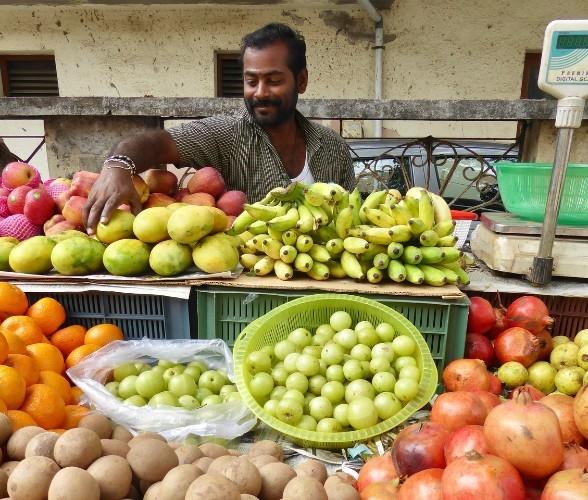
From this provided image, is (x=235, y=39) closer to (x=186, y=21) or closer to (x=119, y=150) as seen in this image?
(x=186, y=21)

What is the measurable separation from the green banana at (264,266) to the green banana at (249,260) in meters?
0.07

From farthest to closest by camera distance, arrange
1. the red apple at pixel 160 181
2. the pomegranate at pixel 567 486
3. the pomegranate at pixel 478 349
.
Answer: the red apple at pixel 160 181, the pomegranate at pixel 478 349, the pomegranate at pixel 567 486

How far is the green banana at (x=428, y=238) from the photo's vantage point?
1.90 meters

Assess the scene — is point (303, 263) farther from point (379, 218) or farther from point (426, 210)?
point (426, 210)

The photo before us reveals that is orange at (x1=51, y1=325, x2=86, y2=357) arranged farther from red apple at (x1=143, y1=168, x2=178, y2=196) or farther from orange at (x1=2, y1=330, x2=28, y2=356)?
red apple at (x1=143, y1=168, x2=178, y2=196)

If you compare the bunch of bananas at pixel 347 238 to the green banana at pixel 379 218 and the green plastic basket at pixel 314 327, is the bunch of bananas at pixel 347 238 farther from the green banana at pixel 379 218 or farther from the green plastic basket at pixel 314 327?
the green plastic basket at pixel 314 327

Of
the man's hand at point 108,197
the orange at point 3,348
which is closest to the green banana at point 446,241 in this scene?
the man's hand at point 108,197

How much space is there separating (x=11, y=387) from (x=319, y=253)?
1158 millimetres

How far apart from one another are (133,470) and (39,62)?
7.56 metres

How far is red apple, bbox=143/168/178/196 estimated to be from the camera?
7.86ft

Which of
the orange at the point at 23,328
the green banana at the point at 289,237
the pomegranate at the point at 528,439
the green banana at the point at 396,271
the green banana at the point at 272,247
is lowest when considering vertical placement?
the orange at the point at 23,328

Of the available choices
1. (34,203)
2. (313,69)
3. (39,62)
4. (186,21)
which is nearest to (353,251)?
(34,203)

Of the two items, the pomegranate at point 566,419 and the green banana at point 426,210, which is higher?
the green banana at point 426,210

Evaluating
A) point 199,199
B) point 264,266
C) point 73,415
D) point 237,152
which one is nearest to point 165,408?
point 73,415
